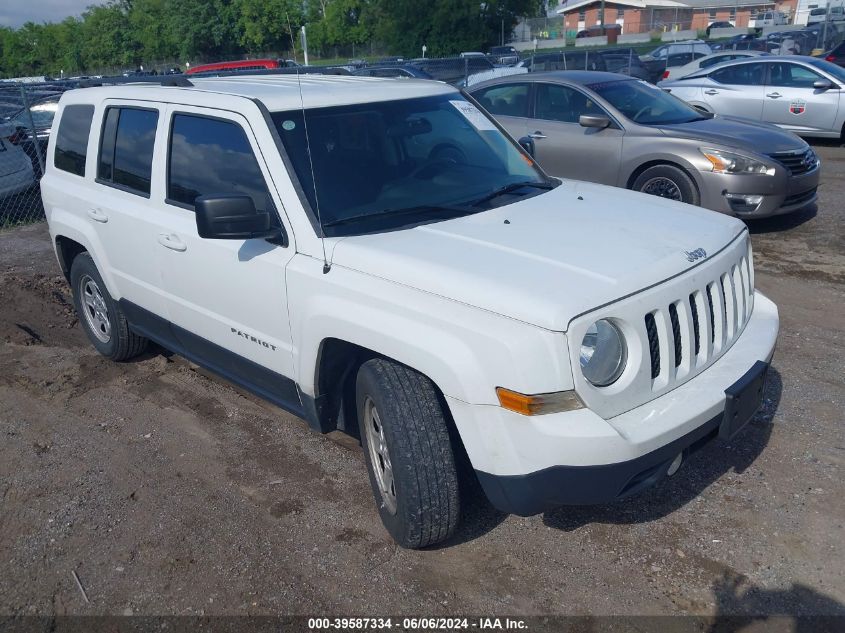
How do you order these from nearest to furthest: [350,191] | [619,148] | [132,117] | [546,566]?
[546,566] → [350,191] → [132,117] → [619,148]

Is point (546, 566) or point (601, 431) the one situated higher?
point (601, 431)

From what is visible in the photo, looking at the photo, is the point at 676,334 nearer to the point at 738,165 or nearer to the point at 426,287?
the point at 426,287

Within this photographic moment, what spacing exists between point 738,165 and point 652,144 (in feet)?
2.91

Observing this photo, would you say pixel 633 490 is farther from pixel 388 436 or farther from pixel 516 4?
pixel 516 4

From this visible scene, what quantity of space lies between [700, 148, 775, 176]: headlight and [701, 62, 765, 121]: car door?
619cm

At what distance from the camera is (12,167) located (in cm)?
1059

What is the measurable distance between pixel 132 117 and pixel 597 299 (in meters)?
3.29

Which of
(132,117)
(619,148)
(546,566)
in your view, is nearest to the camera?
(546,566)

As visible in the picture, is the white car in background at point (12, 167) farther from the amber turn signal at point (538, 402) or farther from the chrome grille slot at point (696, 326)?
the chrome grille slot at point (696, 326)

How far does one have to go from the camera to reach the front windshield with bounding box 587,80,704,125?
8.51m

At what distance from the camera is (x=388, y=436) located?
10.4ft

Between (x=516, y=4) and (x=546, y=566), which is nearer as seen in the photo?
(x=546, y=566)

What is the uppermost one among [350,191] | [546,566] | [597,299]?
[350,191]

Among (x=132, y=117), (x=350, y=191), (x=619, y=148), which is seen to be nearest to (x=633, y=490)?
(x=350, y=191)
